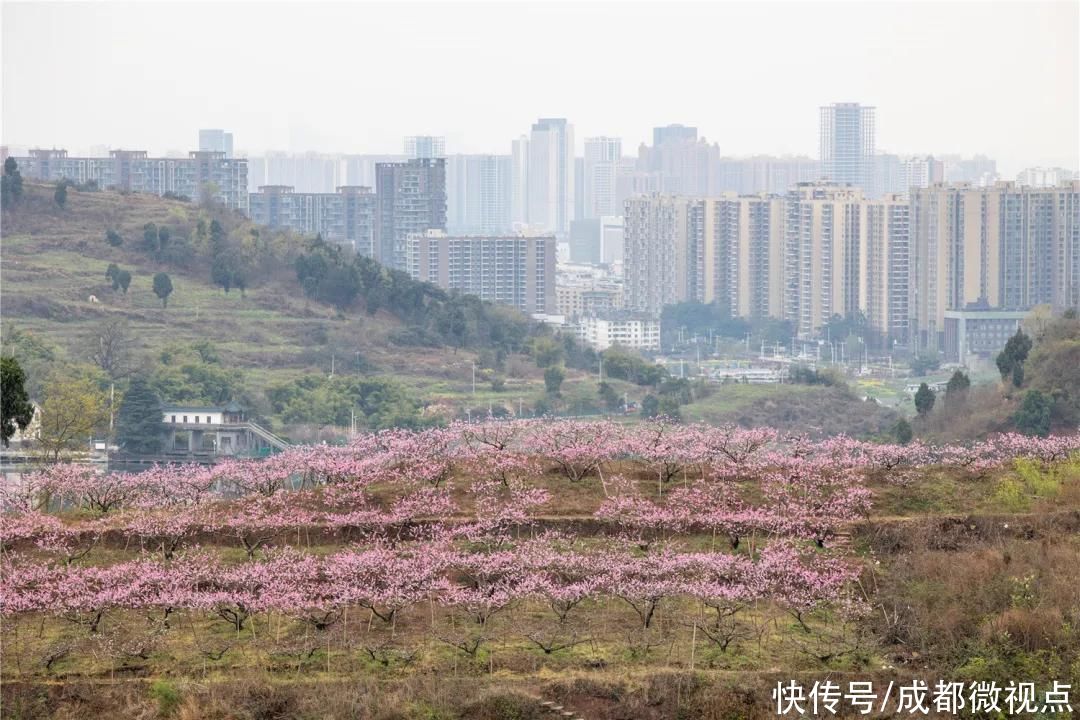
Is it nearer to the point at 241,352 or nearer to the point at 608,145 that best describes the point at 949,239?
the point at 241,352

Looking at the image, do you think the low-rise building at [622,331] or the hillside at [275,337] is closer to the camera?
the hillside at [275,337]

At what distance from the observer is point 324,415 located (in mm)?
35156

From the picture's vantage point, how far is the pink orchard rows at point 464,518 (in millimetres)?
11242

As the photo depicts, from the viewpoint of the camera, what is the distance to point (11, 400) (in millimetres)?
14664

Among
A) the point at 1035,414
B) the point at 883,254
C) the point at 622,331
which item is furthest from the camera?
the point at 622,331

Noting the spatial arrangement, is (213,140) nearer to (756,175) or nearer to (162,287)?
(756,175)

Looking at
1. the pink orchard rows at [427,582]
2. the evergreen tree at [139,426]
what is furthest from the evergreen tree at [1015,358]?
the pink orchard rows at [427,582]

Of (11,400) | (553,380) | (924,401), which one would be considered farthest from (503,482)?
(553,380)

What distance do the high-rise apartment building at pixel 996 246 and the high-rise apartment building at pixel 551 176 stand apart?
151ft

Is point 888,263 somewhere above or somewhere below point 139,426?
above

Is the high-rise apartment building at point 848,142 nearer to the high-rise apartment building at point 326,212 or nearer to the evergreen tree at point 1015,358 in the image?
the high-rise apartment building at point 326,212

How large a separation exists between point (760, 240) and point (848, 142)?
2442cm

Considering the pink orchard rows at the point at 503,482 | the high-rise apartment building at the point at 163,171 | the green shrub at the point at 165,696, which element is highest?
the high-rise apartment building at the point at 163,171

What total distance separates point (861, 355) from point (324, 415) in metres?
30.6
